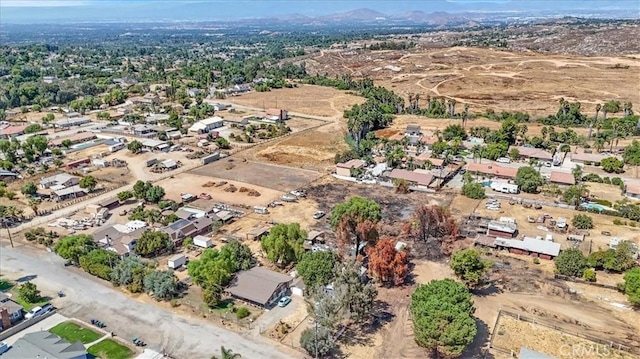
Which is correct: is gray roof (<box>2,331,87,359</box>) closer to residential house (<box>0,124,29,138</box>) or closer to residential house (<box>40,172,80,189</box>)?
residential house (<box>40,172,80,189</box>)

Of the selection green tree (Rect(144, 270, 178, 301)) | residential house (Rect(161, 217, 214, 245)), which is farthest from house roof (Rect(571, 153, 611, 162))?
green tree (Rect(144, 270, 178, 301))

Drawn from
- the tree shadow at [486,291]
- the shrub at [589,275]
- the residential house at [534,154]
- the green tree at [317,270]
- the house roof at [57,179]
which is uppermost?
the green tree at [317,270]

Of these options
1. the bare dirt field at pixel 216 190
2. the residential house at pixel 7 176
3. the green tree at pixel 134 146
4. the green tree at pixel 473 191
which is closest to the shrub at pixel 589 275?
the green tree at pixel 473 191

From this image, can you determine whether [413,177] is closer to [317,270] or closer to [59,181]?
[317,270]

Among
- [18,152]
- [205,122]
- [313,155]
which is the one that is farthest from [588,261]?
[18,152]

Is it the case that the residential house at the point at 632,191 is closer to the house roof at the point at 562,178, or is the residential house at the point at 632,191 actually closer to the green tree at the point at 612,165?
the house roof at the point at 562,178

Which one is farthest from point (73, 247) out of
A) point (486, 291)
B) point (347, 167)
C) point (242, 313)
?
point (486, 291)
